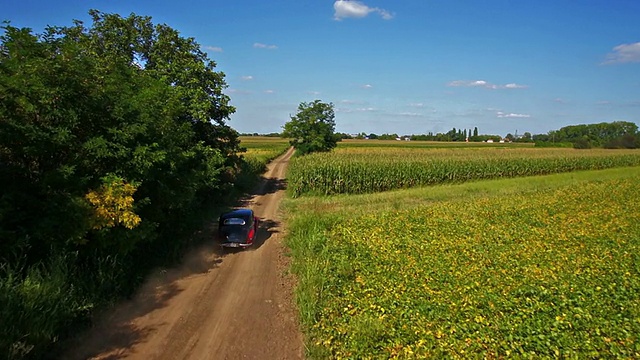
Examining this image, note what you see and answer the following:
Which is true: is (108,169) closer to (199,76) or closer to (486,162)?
(199,76)

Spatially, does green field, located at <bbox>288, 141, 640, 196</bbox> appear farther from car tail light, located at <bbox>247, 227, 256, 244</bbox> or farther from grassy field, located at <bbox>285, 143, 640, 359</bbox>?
car tail light, located at <bbox>247, 227, 256, 244</bbox>

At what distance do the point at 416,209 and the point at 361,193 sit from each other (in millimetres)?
9840

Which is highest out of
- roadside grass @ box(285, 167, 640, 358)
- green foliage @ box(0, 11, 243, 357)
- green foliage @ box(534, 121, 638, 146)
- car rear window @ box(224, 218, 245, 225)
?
green foliage @ box(534, 121, 638, 146)

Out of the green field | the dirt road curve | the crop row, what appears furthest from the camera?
the green field

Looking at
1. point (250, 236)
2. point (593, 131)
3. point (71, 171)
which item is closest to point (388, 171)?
point (250, 236)

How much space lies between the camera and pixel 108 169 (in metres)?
9.80

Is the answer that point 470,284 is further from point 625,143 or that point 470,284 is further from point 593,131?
point 593,131

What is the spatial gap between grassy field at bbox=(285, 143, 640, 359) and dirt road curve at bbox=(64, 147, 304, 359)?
0.83m

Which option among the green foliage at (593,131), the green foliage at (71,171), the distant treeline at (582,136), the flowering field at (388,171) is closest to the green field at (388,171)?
the flowering field at (388,171)

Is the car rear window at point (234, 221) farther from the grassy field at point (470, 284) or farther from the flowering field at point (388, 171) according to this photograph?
the flowering field at point (388, 171)

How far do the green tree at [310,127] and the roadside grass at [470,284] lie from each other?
29090mm

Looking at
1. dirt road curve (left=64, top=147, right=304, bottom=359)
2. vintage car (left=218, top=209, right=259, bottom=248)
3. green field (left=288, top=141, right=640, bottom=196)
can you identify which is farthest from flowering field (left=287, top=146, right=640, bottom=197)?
dirt road curve (left=64, top=147, right=304, bottom=359)

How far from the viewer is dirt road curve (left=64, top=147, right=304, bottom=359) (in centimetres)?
752

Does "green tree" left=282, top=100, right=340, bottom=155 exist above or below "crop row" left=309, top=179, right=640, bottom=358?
above
